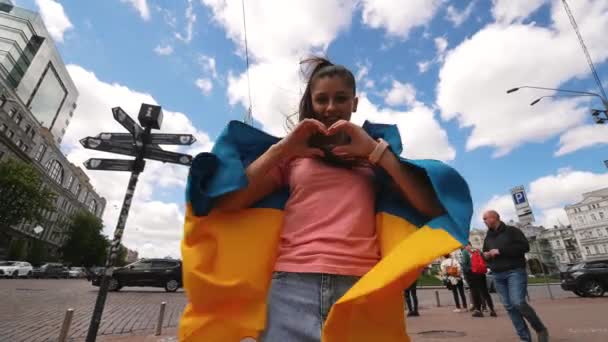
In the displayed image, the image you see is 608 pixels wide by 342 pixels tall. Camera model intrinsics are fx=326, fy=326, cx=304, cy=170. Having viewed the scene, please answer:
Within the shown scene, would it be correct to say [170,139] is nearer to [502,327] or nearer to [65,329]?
[65,329]

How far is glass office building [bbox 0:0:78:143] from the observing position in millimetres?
47375

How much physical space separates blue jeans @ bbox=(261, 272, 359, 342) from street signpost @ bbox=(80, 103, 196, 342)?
3687 millimetres

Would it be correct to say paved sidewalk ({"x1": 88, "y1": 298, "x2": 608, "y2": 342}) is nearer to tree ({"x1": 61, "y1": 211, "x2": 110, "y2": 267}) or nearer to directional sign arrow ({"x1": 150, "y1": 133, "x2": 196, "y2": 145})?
directional sign arrow ({"x1": 150, "y1": 133, "x2": 196, "y2": 145})

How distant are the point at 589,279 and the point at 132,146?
646 inches

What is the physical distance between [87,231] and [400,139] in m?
67.4

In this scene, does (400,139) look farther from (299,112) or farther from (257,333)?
(257,333)

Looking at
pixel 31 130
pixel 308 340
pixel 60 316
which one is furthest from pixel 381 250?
pixel 31 130

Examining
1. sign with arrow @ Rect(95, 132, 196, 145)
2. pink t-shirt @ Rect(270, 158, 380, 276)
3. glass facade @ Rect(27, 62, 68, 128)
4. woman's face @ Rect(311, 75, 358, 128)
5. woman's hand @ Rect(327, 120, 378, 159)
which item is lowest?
pink t-shirt @ Rect(270, 158, 380, 276)

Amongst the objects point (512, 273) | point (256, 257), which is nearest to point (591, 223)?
point (512, 273)

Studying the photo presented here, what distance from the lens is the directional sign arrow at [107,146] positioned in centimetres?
417

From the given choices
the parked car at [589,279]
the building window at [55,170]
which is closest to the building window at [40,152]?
the building window at [55,170]

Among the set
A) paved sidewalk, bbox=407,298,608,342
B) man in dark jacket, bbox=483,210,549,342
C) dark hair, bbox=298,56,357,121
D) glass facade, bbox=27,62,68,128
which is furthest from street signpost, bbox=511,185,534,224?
glass facade, bbox=27,62,68,128

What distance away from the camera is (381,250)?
1171 mm

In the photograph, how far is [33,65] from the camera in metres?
51.7
